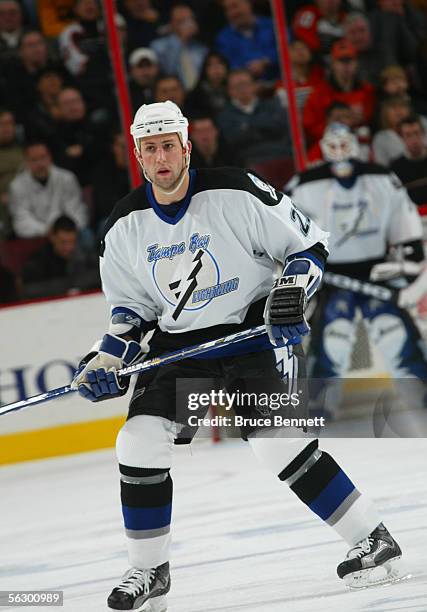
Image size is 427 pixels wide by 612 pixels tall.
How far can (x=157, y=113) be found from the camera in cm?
266

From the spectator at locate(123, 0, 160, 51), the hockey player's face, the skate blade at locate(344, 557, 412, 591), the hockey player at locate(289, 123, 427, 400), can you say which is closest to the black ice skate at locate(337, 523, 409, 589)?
the skate blade at locate(344, 557, 412, 591)

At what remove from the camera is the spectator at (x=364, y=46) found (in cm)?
583

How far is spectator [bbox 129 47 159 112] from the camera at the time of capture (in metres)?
5.49

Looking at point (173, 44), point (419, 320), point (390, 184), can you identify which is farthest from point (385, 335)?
point (173, 44)

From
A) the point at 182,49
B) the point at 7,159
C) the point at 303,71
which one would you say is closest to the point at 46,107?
the point at 7,159

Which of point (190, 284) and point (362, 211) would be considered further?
point (362, 211)

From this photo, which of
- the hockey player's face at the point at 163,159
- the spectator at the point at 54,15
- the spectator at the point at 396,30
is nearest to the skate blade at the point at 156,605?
the hockey player's face at the point at 163,159

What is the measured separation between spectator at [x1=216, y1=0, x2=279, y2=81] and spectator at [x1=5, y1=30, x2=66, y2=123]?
2.73 ft

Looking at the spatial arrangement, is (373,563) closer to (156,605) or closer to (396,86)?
(156,605)

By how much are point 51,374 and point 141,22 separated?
1.75 meters

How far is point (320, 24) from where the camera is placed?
Result: 5867mm

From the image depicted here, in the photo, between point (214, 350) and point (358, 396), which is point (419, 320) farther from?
point (214, 350)

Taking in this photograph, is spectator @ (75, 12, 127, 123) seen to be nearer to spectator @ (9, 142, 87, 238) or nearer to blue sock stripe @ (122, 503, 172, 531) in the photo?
spectator @ (9, 142, 87, 238)

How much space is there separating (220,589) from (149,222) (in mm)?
819
